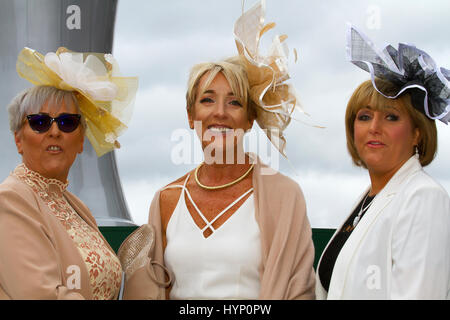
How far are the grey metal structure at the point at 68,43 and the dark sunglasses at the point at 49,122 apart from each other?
2.91 meters

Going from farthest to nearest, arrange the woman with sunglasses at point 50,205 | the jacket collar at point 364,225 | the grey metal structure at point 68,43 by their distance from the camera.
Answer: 1. the grey metal structure at point 68,43
2. the jacket collar at point 364,225
3. the woman with sunglasses at point 50,205

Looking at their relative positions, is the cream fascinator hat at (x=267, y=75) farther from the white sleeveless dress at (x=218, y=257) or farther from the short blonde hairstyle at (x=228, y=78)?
the white sleeveless dress at (x=218, y=257)

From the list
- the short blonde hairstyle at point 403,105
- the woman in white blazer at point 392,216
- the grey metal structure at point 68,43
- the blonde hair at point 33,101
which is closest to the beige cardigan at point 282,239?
the woman in white blazer at point 392,216

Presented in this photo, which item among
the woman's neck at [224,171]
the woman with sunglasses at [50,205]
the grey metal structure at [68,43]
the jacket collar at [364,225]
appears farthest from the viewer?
the grey metal structure at [68,43]

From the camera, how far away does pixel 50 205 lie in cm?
320

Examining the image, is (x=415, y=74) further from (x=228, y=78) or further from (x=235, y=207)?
(x=235, y=207)

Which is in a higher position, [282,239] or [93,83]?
[93,83]

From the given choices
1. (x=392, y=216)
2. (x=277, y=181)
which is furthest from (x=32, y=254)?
(x=392, y=216)

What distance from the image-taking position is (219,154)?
3479mm

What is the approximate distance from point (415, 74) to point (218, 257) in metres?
1.26

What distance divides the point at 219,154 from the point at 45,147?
0.85 metres

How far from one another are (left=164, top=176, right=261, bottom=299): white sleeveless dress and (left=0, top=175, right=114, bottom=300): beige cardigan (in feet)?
1.64

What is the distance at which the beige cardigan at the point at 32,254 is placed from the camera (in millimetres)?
2846
